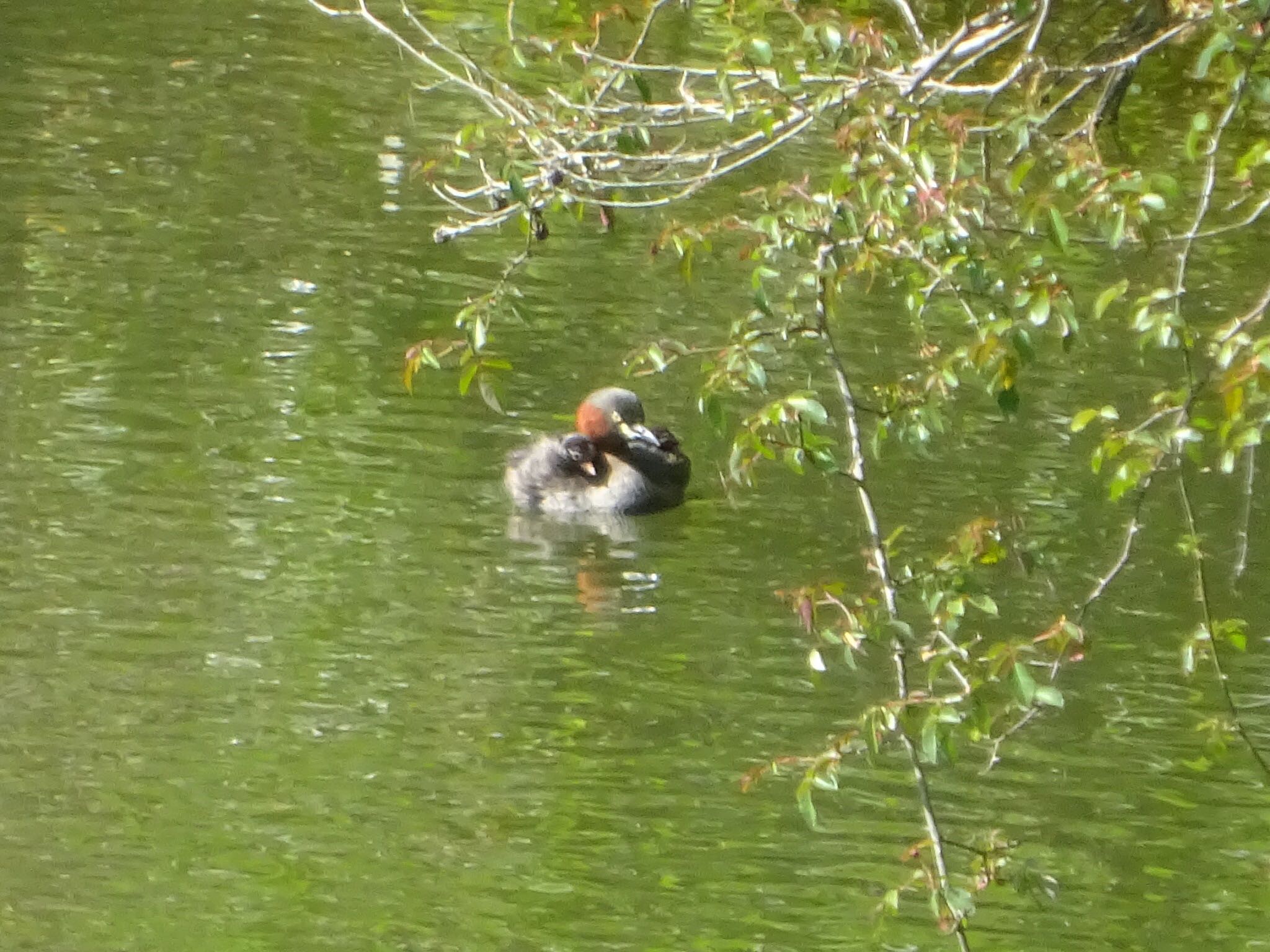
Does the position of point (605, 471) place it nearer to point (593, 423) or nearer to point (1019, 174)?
point (593, 423)

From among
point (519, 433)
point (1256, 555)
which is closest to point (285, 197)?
point (519, 433)

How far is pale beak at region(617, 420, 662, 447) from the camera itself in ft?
31.0

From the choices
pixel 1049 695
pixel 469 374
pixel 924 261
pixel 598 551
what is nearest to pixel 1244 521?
pixel 924 261

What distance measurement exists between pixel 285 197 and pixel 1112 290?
834cm

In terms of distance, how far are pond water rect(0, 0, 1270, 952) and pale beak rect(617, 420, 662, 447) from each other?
0.29 metres

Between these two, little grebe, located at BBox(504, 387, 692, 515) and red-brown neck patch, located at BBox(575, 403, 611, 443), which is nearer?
little grebe, located at BBox(504, 387, 692, 515)

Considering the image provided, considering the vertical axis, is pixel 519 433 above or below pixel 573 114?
below

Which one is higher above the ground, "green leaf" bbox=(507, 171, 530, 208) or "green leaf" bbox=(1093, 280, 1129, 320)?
"green leaf" bbox=(1093, 280, 1129, 320)

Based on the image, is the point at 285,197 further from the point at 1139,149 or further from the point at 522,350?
the point at 1139,149

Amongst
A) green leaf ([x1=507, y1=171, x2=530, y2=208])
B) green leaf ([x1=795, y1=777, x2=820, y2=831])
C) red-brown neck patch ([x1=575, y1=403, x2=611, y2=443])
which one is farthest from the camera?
red-brown neck patch ([x1=575, y1=403, x2=611, y2=443])

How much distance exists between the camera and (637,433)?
9.50 m

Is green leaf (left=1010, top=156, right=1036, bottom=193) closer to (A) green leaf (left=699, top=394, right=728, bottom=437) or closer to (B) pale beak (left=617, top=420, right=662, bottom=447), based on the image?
(A) green leaf (left=699, top=394, right=728, bottom=437)

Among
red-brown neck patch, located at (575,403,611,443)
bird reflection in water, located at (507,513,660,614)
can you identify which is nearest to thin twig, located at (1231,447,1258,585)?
bird reflection in water, located at (507,513,660,614)

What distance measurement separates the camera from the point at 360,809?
675 cm
